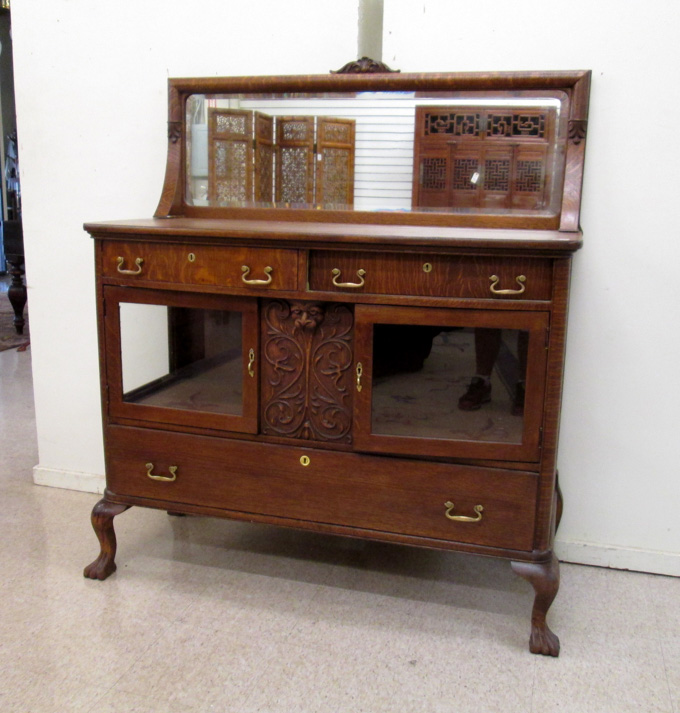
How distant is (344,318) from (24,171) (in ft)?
4.20

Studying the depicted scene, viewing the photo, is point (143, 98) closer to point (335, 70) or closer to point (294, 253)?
point (335, 70)

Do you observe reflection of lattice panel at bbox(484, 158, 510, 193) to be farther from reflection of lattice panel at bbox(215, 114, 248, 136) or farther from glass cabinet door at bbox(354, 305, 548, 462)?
reflection of lattice panel at bbox(215, 114, 248, 136)

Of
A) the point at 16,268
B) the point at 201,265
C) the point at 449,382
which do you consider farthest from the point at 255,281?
the point at 16,268

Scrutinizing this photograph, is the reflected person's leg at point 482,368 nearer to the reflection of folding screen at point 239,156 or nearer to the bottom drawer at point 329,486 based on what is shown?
the bottom drawer at point 329,486

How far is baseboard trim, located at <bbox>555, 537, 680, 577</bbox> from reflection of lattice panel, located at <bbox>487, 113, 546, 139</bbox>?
1.07 metres

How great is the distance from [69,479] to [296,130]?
4.37 feet

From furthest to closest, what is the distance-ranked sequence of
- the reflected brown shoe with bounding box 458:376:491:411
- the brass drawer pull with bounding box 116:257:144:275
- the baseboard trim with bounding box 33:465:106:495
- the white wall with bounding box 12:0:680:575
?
the baseboard trim with bounding box 33:465:106:495, the white wall with bounding box 12:0:680:575, the brass drawer pull with bounding box 116:257:144:275, the reflected brown shoe with bounding box 458:376:491:411

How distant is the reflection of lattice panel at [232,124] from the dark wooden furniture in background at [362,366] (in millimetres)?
330

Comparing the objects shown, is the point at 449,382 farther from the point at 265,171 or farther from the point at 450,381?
the point at 265,171

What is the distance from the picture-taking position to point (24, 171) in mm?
2275

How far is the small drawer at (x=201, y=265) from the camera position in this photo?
1.59m

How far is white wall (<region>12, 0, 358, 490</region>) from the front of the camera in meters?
1.98

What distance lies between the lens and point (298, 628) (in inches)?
66.1

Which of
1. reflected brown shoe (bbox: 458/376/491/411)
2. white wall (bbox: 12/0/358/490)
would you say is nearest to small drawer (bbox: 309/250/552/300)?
reflected brown shoe (bbox: 458/376/491/411)
